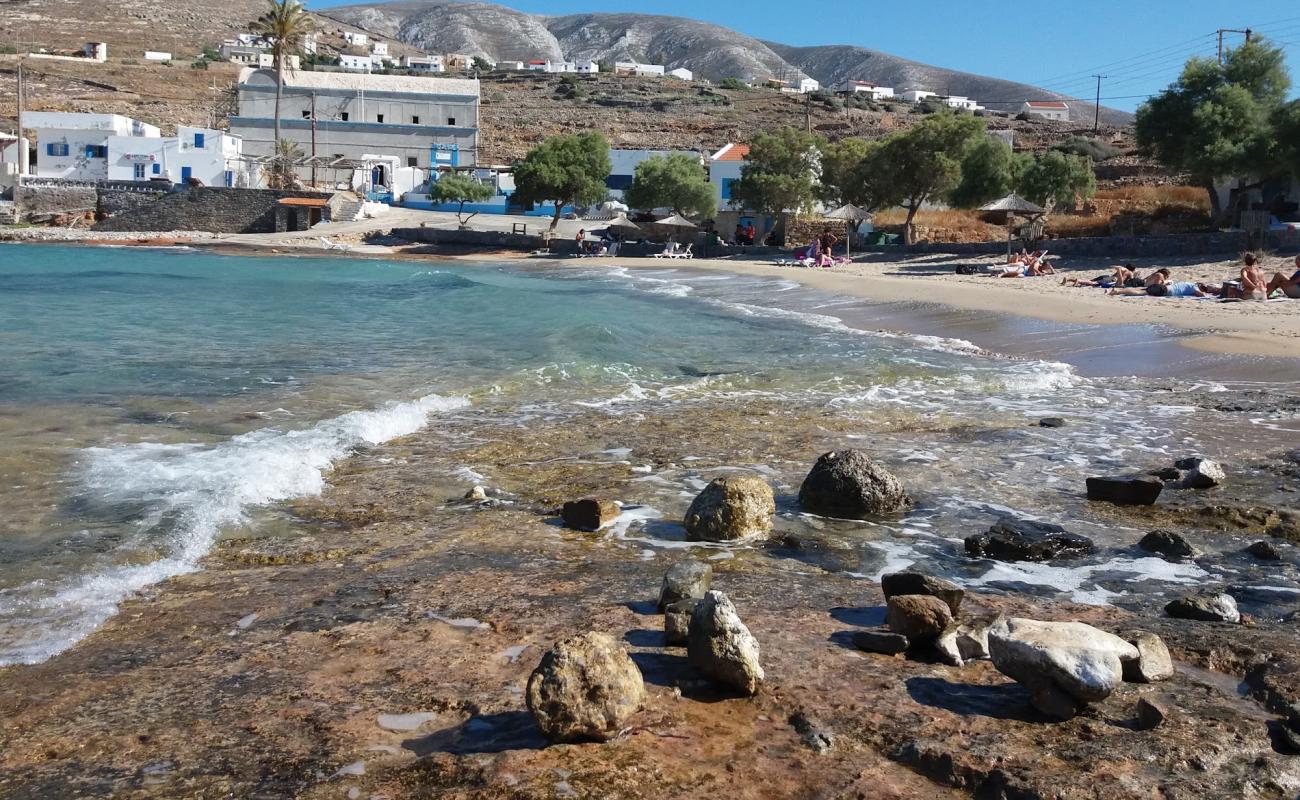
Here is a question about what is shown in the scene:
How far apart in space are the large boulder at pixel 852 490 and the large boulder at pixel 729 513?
623 mm

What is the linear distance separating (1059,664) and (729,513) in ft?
9.81

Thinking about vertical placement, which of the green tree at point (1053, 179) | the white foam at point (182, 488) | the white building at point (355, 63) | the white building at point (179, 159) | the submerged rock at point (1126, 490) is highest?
the white building at point (355, 63)

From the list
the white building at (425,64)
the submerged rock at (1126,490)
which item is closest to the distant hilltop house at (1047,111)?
the white building at (425,64)

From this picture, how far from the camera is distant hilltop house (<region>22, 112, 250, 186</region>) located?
6306cm

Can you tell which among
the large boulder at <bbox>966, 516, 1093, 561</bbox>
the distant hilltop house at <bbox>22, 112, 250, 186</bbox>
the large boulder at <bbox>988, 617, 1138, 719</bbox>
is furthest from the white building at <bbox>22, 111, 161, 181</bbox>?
the large boulder at <bbox>988, 617, 1138, 719</bbox>

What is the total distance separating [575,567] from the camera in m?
6.03

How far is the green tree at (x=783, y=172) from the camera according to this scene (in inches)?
1838

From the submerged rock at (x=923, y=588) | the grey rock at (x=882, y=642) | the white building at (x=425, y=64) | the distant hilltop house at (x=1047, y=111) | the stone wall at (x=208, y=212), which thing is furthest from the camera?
the white building at (x=425, y=64)

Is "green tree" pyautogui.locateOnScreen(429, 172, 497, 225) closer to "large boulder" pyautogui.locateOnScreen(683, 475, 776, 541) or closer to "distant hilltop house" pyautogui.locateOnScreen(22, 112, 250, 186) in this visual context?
"distant hilltop house" pyautogui.locateOnScreen(22, 112, 250, 186)

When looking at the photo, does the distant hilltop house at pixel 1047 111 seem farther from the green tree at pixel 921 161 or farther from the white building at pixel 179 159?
the white building at pixel 179 159

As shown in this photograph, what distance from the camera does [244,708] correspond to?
4.11 m

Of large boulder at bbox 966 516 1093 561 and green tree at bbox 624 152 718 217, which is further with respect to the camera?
green tree at bbox 624 152 718 217

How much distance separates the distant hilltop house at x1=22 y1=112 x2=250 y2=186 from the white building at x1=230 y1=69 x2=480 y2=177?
977 centimetres

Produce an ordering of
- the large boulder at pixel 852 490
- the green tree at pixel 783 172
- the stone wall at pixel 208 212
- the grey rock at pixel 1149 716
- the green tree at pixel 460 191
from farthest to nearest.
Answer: the green tree at pixel 460 191, the stone wall at pixel 208 212, the green tree at pixel 783 172, the large boulder at pixel 852 490, the grey rock at pixel 1149 716
